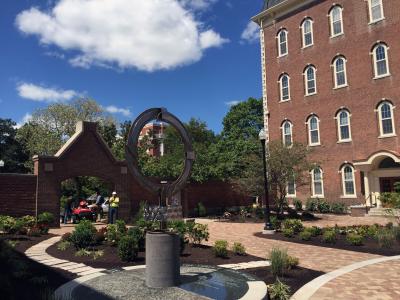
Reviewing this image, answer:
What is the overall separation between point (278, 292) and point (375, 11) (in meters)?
26.7

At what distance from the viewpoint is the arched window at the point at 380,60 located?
26.8 meters

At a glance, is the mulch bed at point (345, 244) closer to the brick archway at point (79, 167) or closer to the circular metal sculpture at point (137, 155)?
the circular metal sculpture at point (137, 155)

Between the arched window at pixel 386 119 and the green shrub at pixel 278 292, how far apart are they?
74.2 feet

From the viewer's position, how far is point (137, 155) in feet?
28.0

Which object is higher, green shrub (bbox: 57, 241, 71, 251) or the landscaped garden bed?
Result: green shrub (bbox: 57, 241, 71, 251)

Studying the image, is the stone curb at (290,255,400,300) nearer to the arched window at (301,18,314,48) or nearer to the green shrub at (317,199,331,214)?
the green shrub at (317,199,331,214)

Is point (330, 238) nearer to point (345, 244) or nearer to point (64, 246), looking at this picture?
point (345, 244)

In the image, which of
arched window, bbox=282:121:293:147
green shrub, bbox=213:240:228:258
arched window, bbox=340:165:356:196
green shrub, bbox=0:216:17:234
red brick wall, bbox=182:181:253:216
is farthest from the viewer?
arched window, bbox=282:121:293:147

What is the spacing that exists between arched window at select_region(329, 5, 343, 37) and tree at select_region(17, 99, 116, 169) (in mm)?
24760

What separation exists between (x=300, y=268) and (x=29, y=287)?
20.1ft

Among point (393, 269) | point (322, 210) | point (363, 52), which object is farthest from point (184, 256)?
point (363, 52)

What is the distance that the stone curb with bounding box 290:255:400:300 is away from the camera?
A: 714 centimetres

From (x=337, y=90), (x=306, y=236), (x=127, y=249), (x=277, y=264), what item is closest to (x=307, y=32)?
(x=337, y=90)

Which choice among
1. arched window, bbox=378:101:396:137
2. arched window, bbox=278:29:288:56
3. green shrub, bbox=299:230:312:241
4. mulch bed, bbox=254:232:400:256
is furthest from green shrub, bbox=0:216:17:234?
arched window, bbox=278:29:288:56
